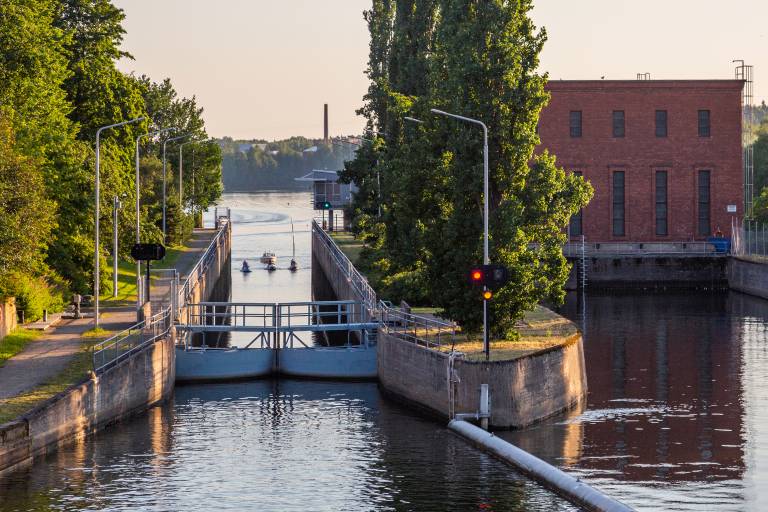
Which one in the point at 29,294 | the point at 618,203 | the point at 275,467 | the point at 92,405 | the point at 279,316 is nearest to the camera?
the point at 275,467

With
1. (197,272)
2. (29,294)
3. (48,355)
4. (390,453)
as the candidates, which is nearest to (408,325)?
(29,294)

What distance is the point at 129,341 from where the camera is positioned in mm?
47312

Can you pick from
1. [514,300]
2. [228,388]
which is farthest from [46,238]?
[514,300]

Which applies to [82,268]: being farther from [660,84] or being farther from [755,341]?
[660,84]

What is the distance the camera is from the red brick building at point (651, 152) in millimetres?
110938

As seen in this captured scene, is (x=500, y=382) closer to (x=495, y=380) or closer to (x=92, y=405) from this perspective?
(x=495, y=380)

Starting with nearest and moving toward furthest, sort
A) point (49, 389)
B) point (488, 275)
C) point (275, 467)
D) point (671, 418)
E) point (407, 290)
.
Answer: point (275, 467) < point (49, 389) < point (488, 275) < point (671, 418) < point (407, 290)

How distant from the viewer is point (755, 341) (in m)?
69.8

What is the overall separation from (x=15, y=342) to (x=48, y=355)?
3194mm

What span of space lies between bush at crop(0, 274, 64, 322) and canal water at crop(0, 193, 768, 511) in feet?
25.1

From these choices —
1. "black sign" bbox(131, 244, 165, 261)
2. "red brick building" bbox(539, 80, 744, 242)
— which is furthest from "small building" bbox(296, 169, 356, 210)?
"black sign" bbox(131, 244, 165, 261)

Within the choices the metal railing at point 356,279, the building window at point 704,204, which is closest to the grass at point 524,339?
the metal railing at point 356,279

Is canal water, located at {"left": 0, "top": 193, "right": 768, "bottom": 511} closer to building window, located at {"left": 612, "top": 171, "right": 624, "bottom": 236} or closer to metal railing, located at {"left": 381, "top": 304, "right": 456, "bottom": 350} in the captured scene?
metal railing, located at {"left": 381, "top": 304, "right": 456, "bottom": 350}

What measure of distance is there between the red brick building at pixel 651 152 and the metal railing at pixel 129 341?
6152 centimetres
